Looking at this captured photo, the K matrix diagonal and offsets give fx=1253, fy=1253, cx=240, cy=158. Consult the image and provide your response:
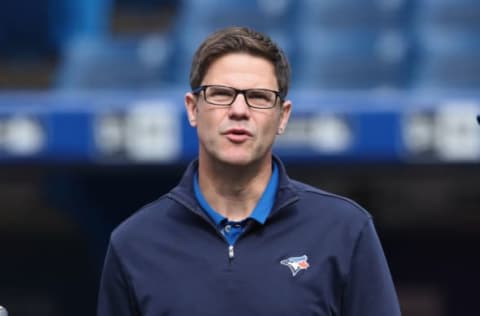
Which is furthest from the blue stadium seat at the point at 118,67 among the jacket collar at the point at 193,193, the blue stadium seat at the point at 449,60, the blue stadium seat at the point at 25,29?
the jacket collar at the point at 193,193

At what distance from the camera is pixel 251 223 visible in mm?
2297

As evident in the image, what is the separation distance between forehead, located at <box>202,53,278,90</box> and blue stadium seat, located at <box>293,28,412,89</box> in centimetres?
445

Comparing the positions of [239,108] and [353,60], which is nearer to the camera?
[239,108]

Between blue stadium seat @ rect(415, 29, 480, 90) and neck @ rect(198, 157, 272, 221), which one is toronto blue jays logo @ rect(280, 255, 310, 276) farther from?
blue stadium seat @ rect(415, 29, 480, 90)

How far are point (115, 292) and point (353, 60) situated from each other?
4.76 metres

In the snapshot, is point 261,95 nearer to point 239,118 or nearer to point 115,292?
point 239,118

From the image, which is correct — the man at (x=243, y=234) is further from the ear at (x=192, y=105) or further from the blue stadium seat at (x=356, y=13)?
the blue stadium seat at (x=356, y=13)

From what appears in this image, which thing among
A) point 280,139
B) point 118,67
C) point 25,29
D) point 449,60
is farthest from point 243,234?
point 25,29

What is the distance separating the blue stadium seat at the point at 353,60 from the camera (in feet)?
22.3

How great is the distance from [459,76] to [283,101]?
4.39m

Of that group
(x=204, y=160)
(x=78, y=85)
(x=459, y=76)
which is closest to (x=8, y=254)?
(x=78, y=85)

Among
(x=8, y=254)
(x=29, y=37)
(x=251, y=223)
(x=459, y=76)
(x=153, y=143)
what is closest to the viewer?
(x=251, y=223)

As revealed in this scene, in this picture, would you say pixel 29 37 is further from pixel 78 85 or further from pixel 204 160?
pixel 204 160

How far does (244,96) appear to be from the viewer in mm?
2268
